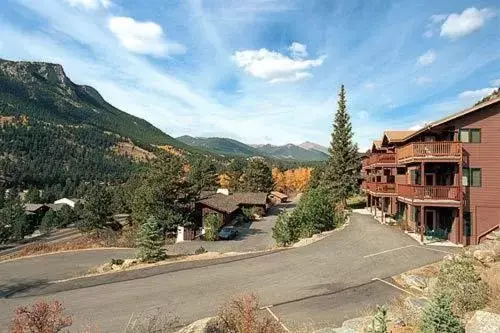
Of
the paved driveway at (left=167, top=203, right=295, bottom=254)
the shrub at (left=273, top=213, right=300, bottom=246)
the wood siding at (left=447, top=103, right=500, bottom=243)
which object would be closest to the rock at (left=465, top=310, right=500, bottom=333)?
the wood siding at (left=447, top=103, right=500, bottom=243)

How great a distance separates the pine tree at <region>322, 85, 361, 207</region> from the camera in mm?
53531

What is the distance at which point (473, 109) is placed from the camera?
2741 cm

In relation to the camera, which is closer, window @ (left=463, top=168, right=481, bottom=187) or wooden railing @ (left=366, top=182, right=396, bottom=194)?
window @ (left=463, top=168, right=481, bottom=187)

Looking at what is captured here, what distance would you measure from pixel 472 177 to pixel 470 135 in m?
2.85

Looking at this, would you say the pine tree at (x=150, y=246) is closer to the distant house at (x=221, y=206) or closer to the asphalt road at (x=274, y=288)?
the asphalt road at (x=274, y=288)

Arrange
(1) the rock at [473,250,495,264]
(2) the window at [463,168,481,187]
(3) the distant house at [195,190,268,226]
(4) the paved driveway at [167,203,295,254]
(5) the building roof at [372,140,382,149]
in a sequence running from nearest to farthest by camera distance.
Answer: (1) the rock at [473,250,495,264], (2) the window at [463,168,481,187], (4) the paved driveway at [167,203,295,254], (5) the building roof at [372,140,382,149], (3) the distant house at [195,190,268,226]

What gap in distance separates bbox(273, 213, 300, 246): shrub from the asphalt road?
5350 millimetres

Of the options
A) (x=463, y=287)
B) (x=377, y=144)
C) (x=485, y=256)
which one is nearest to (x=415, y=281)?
(x=485, y=256)

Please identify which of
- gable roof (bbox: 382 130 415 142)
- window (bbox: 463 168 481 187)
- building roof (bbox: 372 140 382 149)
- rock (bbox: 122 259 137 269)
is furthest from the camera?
building roof (bbox: 372 140 382 149)

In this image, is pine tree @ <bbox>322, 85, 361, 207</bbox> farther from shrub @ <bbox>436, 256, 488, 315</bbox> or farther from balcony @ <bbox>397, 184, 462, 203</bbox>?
shrub @ <bbox>436, 256, 488, 315</bbox>

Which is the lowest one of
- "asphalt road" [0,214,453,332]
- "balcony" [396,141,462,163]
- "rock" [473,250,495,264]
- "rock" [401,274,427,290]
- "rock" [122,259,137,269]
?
"rock" [122,259,137,269]

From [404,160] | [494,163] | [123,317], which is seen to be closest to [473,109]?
[494,163]

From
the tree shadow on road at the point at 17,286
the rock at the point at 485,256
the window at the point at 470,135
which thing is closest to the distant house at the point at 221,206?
the tree shadow on road at the point at 17,286

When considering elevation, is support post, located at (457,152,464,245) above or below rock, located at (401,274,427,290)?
above
